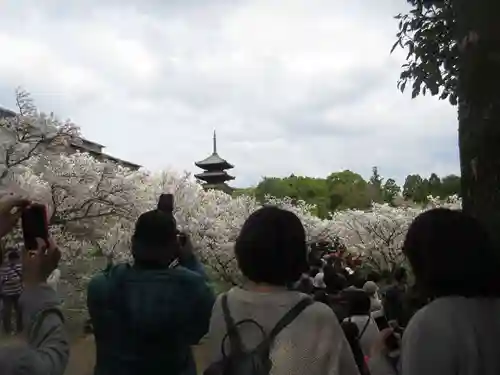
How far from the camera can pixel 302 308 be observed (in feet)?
6.81

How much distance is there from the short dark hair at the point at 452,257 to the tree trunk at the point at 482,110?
495 millimetres

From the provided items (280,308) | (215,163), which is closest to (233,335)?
(280,308)

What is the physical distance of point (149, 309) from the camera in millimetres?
2613

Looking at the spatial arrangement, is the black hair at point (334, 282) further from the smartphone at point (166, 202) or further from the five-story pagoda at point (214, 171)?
the five-story pagoda at point (214, 171)

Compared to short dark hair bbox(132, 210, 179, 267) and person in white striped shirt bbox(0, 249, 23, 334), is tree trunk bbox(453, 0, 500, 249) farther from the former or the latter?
person in white striped shirt bbox(0, 249, 23, 334)

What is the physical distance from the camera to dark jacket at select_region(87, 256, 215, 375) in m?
2.62

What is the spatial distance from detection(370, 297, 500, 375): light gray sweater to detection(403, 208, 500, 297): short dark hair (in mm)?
43

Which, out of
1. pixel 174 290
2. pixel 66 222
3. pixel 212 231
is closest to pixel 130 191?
pixel 66 222

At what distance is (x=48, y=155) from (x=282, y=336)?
51.2ft

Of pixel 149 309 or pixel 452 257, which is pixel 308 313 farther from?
pixel 149 309

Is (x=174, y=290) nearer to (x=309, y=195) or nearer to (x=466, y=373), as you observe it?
(x=466, y=373)

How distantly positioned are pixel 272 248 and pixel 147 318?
2.33 feet

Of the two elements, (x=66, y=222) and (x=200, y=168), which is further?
(x=200, y=168)

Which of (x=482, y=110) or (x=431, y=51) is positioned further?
(x=431, y=51)
